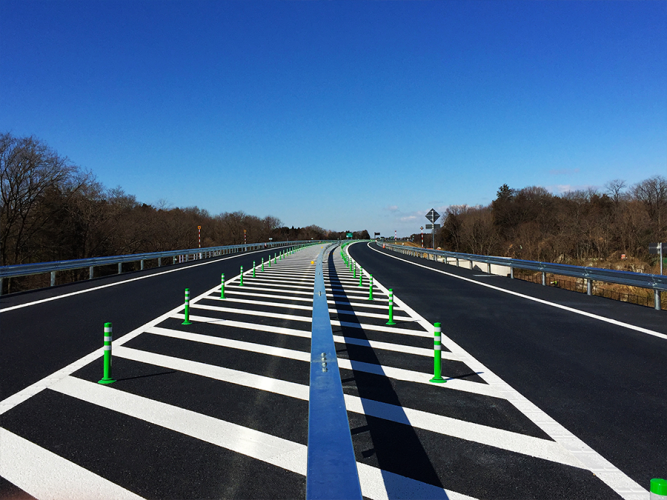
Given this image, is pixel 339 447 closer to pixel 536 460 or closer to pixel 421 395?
pixel 536 460

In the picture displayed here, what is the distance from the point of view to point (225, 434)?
4301 millimetres

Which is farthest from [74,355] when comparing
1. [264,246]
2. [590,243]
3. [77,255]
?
[264,246]

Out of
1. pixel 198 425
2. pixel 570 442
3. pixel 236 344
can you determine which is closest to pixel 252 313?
pixel 236 344

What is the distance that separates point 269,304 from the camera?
42.7 feet

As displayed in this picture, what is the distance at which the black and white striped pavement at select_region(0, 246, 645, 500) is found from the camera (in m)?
3.40

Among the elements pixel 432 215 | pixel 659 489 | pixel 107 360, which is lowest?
pixel 107 360

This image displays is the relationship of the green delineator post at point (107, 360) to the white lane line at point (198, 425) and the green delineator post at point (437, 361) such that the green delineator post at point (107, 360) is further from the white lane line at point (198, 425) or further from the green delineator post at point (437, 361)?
the green delineator post at point (437, 361)

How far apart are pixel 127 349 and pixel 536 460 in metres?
6.78

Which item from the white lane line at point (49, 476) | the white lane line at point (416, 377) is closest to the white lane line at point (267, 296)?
the white lane line at point (416, 377)

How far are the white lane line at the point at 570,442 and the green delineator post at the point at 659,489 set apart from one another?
4.38 ft

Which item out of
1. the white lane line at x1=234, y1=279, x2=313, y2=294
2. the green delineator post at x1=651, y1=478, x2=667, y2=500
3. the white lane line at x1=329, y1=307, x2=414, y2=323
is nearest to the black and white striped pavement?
the green delineator post at x1=651, y1=478, x2=667, y2=500

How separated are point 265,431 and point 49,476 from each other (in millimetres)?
1846

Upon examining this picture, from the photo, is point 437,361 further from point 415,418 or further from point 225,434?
point 225,434

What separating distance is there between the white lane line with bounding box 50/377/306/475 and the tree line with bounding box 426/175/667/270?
44.0m
